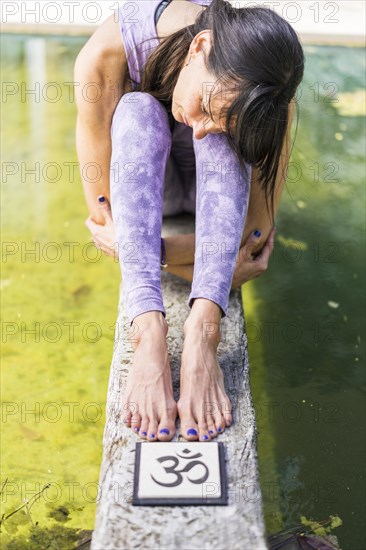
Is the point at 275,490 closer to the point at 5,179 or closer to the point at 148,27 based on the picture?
the point at 148,27

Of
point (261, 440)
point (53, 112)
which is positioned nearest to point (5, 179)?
point (53, 112)

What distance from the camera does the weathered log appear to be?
1.27 metres

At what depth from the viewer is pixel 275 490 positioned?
1.78m

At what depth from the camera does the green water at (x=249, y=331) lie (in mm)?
1782

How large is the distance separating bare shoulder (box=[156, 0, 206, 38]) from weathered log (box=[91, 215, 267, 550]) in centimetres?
62

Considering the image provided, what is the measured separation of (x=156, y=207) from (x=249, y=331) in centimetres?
62

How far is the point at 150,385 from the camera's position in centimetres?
156

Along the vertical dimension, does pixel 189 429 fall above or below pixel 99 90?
below

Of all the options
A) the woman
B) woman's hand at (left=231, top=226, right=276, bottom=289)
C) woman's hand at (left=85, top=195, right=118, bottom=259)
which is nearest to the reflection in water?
woman's hand at (left=85, top=195, right=118, bottom=259)

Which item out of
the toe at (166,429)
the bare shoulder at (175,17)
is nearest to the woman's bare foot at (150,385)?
the toe at (166,429)

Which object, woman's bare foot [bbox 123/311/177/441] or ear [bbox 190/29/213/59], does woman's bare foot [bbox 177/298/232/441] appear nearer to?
woman's bare foot [bbox 123/311/177/441]

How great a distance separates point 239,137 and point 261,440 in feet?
2.30

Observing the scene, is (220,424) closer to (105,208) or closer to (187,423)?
(187,423)

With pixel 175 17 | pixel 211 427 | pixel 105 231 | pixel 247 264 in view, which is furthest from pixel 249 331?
pixel 175 17
